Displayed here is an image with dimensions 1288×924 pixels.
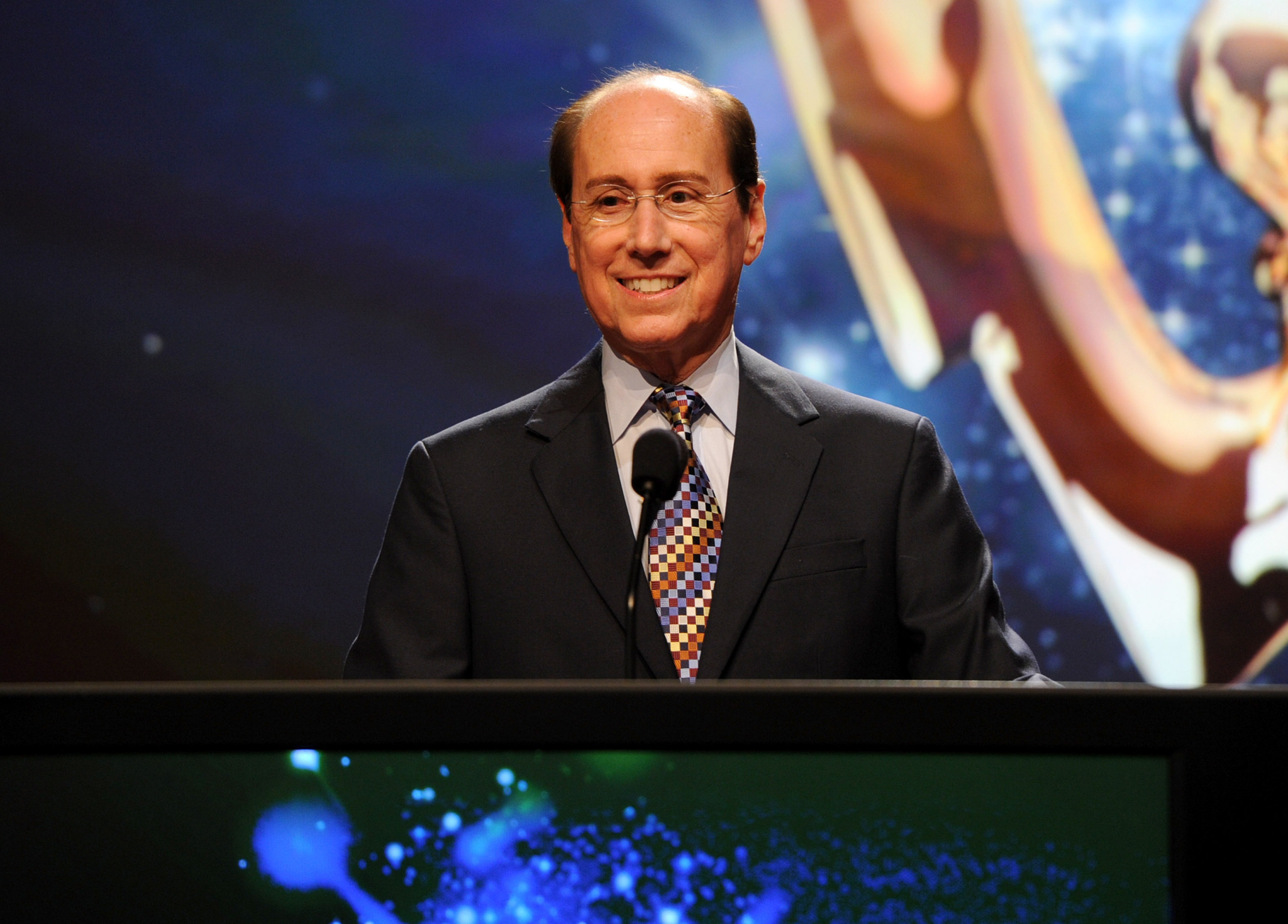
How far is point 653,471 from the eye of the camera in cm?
95

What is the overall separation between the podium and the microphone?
1.17 feet

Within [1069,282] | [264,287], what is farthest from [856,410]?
[264,287]

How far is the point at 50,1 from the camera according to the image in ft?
9.67

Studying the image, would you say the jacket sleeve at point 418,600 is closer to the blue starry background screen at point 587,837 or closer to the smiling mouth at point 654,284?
the smiling mouth at point 654,284

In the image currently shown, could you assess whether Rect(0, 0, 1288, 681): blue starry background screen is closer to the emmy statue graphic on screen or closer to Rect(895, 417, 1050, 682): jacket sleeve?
the emmy statue graphic on screen

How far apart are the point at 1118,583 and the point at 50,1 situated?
9.91 feet

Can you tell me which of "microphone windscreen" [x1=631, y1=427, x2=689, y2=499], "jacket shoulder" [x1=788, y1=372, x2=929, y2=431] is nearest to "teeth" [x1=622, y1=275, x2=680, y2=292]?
"jacket shoulder" [x1=788, y1=372, x2=929, y2=431]

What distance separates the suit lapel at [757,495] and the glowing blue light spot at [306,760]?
2.27ft

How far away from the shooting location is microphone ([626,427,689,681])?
949 millimetres

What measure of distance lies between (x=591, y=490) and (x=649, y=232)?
31cm

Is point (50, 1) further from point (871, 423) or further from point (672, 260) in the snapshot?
point (871, 423)

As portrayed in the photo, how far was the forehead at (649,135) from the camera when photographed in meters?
1.38

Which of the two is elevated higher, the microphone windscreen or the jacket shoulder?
the jacket shoulder

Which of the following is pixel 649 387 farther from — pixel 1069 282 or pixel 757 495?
pixel 1069 282
